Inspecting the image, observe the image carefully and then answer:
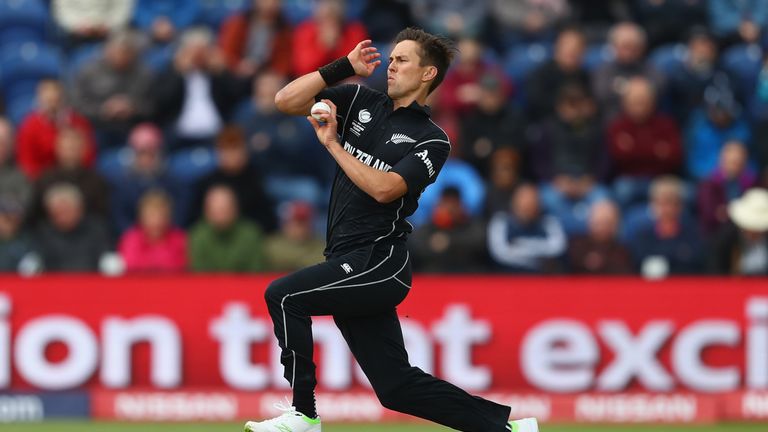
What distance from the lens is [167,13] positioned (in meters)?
17.4

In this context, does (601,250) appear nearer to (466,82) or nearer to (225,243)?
(466,82)

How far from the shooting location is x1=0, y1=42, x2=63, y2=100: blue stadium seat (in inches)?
661

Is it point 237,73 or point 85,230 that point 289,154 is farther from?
point 85,230

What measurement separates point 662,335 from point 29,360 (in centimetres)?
582

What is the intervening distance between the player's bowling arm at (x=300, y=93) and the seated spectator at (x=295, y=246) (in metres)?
6.19

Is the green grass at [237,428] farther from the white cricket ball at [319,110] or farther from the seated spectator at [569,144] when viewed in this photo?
the white cricket ball at [319,110]

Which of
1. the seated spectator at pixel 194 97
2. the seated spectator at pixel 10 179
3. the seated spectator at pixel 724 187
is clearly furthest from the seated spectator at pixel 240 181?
the seated spectator at pixel 724 187

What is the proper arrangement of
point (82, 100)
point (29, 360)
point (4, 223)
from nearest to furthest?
point (29, 360) → point (4, 223) → point (82, 100)

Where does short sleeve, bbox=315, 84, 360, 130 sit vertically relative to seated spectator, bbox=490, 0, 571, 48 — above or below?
below

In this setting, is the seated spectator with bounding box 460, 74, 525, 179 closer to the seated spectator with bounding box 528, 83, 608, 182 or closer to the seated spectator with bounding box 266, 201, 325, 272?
the seated spectator with bounding box 528, 83, 608, 182

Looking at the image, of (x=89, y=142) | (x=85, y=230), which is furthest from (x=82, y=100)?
(x=85, y=230)

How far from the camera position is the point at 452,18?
17.0 m

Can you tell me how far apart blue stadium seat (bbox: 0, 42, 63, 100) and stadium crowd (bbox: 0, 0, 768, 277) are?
2 centimetres

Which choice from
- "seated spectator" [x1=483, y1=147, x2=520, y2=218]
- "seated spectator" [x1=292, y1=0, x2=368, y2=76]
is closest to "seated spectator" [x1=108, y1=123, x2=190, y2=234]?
"seated spectator" [x1=292, y1=0, x2=368, y2=76]
